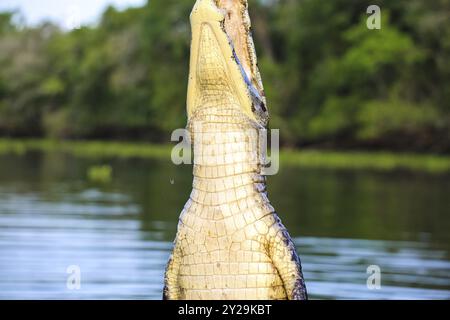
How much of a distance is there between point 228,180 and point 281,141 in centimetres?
5719

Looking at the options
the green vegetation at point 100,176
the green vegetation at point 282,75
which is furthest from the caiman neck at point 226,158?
the green vegetation at point 282,75

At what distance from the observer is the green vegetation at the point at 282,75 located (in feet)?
179

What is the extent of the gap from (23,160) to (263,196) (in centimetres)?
3944

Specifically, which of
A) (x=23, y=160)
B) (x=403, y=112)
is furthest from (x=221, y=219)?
(x=403, y=112)

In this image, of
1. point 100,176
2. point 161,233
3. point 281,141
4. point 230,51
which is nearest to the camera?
point 230,51

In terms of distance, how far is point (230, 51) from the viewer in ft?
13.8

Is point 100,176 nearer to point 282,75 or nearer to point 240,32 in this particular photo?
point 240,32

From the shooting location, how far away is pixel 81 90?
A: 7506 cm

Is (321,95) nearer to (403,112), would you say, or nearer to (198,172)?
(403,112)

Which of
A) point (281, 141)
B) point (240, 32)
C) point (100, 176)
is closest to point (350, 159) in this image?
point (281, 141)

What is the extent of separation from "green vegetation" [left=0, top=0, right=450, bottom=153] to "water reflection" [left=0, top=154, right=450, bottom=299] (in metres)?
22.6

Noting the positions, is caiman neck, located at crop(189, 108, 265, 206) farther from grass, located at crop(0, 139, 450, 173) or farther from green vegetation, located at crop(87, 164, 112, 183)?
grass, located at crop(0, 139, 450, 173)

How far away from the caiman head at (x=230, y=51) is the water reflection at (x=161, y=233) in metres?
6.37

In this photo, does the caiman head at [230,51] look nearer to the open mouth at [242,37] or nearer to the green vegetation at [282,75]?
the open mouth at [242,37]
